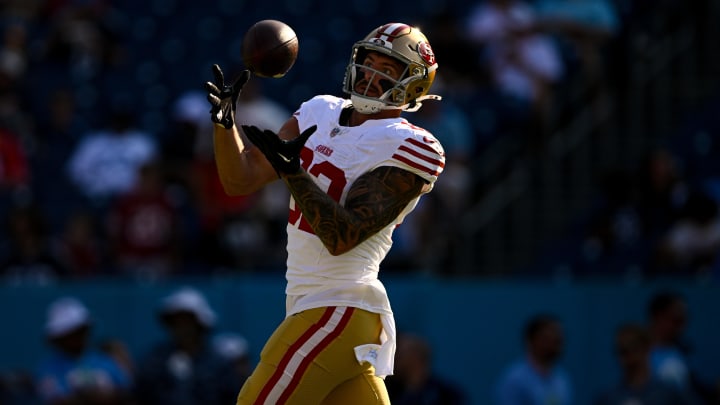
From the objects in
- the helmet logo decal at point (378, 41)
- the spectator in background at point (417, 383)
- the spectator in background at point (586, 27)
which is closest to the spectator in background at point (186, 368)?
the spectator in background at point (417, 383)

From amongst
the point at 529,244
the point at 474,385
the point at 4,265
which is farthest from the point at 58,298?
the point at 529,244

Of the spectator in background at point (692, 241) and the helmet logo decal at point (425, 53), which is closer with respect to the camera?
the helmet logo decal at point (425, 53)

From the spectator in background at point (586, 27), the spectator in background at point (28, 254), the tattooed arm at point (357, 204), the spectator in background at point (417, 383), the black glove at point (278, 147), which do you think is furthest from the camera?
the spectator in background at point (586, 27)

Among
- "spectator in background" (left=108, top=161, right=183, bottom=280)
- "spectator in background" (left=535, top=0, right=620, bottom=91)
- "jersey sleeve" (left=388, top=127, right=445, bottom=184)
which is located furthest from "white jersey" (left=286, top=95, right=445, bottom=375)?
"spectator in background" (left=535, top=0, right=620, bottom=91)

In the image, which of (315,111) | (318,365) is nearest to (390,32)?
(315,111)

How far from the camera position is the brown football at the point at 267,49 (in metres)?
4.90

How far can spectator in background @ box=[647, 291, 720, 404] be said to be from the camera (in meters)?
8.66

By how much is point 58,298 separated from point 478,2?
5250 mm

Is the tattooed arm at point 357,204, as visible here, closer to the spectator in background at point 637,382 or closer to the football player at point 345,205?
the football player at point 345,205

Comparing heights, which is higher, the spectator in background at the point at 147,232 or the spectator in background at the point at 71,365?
the spectator in background at the point at 147,232

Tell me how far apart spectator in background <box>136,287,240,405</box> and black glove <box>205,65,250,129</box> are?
3.69 m

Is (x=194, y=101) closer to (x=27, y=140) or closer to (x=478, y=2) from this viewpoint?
(x=27, y=140)

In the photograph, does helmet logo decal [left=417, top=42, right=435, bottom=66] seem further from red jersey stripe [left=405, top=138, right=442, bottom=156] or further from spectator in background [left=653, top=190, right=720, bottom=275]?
spectator in background [left=653, top=190, right=720, bottom=275]

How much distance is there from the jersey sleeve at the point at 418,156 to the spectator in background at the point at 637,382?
3765 mm
